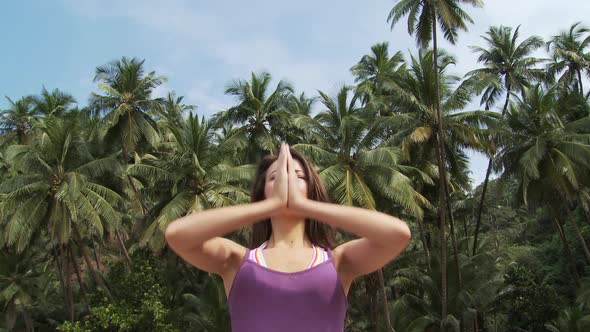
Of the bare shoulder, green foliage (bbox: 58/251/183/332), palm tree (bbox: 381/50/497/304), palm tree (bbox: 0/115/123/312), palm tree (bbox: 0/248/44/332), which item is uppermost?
palm tree (bbox: 381/50/497/304)

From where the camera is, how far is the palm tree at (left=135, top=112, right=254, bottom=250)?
1969cm

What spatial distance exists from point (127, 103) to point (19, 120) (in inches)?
363

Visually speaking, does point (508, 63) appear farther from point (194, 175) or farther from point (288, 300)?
point (288, 300)

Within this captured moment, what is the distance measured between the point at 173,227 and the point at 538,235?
41.0 meters

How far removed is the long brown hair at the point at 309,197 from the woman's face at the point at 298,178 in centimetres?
2

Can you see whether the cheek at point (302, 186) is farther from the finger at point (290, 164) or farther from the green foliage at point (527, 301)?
the green foliage at point (527, 301)

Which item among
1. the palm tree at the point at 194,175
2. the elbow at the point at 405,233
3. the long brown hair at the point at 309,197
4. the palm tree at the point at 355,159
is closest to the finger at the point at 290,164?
the long brown hair at the point at 309,197

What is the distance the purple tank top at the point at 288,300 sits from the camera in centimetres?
228

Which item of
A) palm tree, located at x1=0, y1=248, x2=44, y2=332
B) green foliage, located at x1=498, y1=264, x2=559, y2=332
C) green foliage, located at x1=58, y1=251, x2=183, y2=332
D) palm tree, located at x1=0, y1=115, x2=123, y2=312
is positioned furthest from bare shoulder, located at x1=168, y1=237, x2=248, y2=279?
palm tree, located at x1=0, y1=248, x2=44, y2=332

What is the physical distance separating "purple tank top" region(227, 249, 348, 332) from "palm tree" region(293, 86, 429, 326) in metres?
14.5

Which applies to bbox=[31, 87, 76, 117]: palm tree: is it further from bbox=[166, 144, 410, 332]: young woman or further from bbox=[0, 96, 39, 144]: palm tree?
bbox=[166, 144, 410, 332]: young woman

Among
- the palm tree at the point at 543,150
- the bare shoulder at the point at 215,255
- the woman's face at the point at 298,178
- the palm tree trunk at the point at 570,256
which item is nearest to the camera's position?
the bare shoulder at the point at 215,255

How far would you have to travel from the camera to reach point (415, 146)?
2200cm

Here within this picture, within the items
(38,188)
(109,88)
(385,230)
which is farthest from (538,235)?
(385,230)
